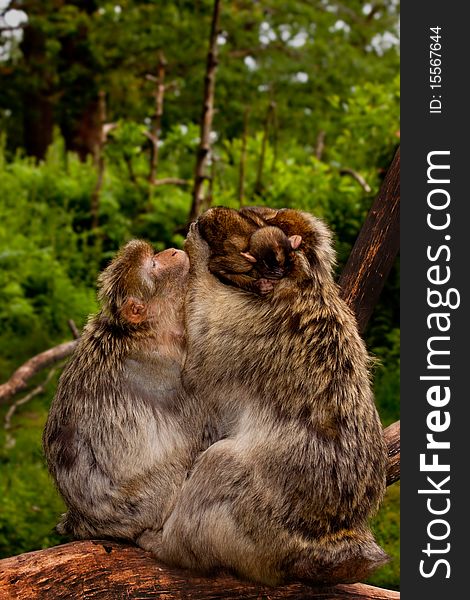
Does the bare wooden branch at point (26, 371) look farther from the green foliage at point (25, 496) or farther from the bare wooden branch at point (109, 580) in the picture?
the bare wooden branch at point (109, 580)

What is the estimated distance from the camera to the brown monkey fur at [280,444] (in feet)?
11.1

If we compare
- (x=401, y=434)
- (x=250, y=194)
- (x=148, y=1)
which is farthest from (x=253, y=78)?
(x=401, y=434)

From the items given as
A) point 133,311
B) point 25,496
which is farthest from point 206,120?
point 133,311

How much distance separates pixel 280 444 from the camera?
11.1 ft

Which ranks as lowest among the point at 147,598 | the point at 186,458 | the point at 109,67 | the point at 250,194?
the point at 147,598

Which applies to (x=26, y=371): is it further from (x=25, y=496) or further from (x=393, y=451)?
(x=393, y=451)

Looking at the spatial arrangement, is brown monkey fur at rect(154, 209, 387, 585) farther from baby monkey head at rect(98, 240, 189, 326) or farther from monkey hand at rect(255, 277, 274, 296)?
baby monkey head at rect(98, 240, 189, 326)

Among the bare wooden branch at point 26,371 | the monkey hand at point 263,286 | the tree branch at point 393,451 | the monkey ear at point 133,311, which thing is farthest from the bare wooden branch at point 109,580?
the bare wooden branch at point 26,371

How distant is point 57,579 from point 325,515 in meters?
1.05

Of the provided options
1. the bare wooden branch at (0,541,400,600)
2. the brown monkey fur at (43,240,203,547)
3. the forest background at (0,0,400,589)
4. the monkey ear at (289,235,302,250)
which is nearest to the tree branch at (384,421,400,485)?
the bare wooden branch at (0,541,400,600)

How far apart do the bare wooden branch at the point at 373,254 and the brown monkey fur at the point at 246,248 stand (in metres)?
0.80

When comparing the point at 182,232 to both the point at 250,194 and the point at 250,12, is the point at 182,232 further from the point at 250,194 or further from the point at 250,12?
the point at 250,12

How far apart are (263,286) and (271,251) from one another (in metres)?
0.16

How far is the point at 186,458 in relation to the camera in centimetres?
359
